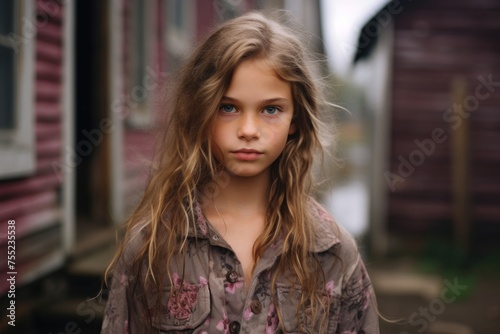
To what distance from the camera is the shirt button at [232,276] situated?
5.60 feet

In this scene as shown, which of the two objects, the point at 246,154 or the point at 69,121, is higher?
the point at 69,121

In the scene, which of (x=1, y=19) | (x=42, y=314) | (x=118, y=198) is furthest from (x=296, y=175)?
(x=118, y=198)

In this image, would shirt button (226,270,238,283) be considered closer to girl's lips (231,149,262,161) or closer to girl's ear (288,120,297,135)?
girl's lips (231,149,262,161)

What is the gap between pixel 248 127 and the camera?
64.4 inches

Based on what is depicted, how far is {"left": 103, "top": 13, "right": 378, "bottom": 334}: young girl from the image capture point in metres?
1.68

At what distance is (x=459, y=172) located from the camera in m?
7.66

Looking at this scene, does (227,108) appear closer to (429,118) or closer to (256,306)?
(256,306)

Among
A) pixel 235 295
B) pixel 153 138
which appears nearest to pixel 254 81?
pixel 235 295

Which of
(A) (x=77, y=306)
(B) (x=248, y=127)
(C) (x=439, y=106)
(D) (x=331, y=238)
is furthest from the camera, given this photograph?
(C) (x=439, y=106)

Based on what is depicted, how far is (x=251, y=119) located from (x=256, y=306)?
1.66 ft

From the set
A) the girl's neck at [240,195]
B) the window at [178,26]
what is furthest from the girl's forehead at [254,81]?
the window at [178,26]

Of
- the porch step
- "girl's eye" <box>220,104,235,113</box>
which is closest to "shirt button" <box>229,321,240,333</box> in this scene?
"girl's eye" <box>220,104,235,113</box>

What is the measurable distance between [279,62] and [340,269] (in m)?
0.62

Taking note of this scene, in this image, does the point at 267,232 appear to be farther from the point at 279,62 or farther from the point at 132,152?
the point at 132,152
